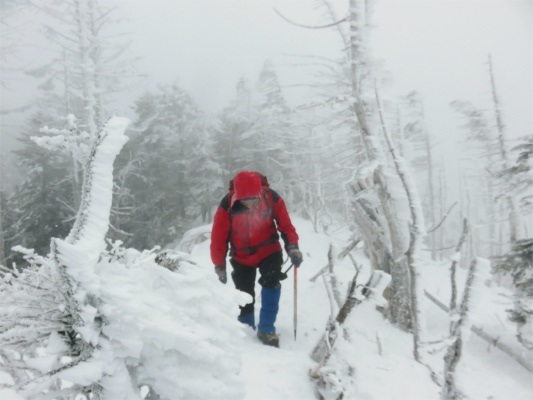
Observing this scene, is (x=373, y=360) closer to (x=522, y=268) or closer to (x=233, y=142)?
(x=522, y=268)

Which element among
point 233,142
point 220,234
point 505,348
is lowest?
point 505,348

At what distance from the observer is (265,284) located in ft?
11.6

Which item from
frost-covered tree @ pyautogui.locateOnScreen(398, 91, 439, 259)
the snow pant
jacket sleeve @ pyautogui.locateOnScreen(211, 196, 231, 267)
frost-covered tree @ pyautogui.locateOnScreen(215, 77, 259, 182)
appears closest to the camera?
the snow pant

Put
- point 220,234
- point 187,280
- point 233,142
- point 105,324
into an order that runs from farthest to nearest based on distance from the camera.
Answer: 1. point 233,142
2. point 220,234
3. point 187,280
4. point 105,324

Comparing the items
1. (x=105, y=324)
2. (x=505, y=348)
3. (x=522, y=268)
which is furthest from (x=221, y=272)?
(x=522, y=268)

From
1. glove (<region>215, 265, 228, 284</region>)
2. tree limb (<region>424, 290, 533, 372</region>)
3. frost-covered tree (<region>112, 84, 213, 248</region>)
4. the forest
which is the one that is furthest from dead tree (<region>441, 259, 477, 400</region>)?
frost-covered tree (<region>112, 84, 213, 248</region>)

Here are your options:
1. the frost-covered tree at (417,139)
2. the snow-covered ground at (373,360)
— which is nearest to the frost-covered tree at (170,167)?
the frost-covered tree at (417,139)

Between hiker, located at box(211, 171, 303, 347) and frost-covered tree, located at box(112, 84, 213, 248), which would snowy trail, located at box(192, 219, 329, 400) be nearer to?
hiker, located at box(211, 171, 303, 347)

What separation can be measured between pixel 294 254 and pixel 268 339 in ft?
3.48

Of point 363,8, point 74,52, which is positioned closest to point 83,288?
point 363,8

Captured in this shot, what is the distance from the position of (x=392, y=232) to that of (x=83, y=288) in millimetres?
4414

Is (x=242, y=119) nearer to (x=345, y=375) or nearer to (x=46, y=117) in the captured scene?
(x=46, y=117)

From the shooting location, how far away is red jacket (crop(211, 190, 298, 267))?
3521mm

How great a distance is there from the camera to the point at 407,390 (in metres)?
2.30
